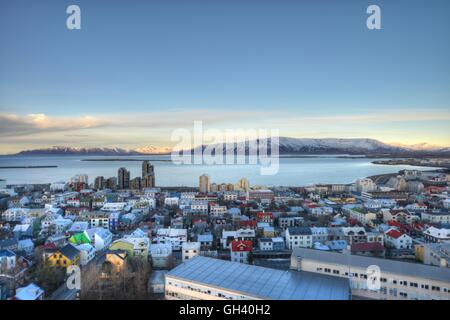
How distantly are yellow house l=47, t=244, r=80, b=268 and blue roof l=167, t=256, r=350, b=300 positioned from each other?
6.03 feet

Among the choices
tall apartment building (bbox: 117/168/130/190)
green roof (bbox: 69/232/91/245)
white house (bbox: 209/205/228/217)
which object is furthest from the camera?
tall apartment building (bbox: 117/168/130/190)

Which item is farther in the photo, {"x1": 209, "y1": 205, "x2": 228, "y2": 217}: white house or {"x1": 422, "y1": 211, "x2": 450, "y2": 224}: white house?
{"x1": 209, "y1": 205, "x2": 228, "y2": 217}: white house

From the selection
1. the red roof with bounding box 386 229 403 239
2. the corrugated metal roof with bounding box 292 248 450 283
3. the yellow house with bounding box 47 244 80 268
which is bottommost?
the red roof with bounding box 386 229 403 239

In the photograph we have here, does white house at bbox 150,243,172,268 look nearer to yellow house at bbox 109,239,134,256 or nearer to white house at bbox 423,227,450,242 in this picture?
yellow house at bbox 109,239,134,256

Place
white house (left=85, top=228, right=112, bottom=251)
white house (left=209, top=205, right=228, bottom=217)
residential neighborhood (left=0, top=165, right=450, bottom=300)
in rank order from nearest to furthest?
residential neighborhood (left=0, top=165, right=450, bottom=300)
white house (left=85, top=228, right=112, bottom=251)
white house (left=209, top=205, right=228, bottom=217)

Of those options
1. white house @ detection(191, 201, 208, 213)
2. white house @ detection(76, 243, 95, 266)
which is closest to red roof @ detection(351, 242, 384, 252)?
white house @ detection(76, 243, 95, 266)

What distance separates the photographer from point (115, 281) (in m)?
→ 3.47

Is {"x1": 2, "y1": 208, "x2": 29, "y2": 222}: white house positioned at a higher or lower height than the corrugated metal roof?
lower

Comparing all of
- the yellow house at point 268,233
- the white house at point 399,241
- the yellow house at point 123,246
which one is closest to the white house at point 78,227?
the yellow house at point 123,246

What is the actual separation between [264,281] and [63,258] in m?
2.82

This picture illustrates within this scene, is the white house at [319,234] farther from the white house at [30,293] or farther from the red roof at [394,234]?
the white house at [30,293]

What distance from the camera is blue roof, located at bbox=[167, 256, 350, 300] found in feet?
9.20

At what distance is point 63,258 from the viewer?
4328mm

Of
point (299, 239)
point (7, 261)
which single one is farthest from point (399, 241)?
point (7, 261)
